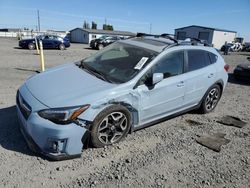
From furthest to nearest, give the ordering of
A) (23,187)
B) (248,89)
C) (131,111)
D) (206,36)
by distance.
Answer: (206,36) → (248,89) → (131,111) → (23,187)

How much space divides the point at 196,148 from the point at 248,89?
5.74 metres

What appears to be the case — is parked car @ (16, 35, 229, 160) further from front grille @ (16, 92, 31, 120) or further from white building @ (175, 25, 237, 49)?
white building @ (175, 25, 237, 49)

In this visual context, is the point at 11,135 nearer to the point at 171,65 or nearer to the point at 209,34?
the point at 171,65

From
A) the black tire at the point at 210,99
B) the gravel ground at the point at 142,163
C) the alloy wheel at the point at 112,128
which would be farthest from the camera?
the black tire at the point at 210,99

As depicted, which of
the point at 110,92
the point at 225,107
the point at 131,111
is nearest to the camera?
the point at 110,92

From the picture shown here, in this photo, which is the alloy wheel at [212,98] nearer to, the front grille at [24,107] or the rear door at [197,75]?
the rear door at [197,75]

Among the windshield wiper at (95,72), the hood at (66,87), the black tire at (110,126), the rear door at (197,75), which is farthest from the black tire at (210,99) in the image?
the hood at (66,87)

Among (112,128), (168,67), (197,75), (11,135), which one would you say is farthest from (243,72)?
(11,135)

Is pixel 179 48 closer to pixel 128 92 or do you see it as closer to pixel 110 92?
pixel 128 92

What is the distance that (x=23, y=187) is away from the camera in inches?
108

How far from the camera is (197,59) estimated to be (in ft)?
15.8

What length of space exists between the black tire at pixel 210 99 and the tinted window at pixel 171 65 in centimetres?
118

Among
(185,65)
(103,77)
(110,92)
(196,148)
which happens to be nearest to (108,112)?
(110,92)

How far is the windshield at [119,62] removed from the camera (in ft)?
12.5
